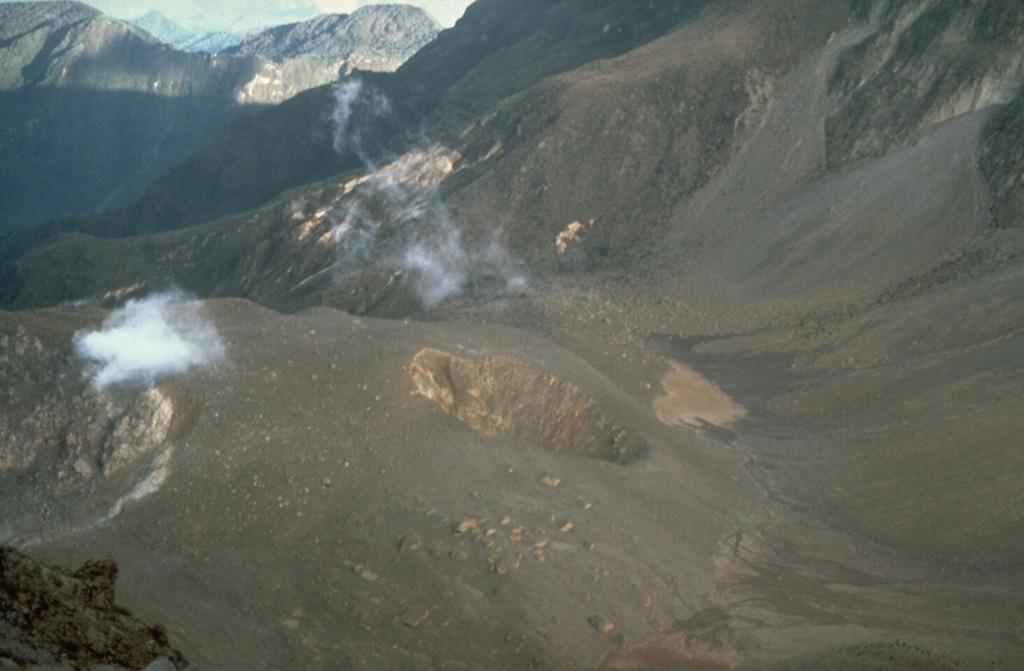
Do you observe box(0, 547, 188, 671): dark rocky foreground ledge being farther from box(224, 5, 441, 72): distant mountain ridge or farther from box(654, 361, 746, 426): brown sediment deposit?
box(224, 5, 441, 72): distant mountain ridge

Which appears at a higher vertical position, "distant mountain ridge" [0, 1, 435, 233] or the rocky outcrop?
"distant mountain ridge" [0, 1, 435, 233]

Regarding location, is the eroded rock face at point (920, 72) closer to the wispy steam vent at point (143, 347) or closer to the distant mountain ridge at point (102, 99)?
the wispy steam vent at point (143, 347)

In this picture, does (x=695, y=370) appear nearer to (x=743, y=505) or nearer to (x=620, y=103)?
(x=743, y=505)

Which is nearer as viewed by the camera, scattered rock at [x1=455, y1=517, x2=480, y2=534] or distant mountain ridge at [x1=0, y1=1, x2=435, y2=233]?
scattered rock at [x1=455, y1=517, x2=480, y2=534]

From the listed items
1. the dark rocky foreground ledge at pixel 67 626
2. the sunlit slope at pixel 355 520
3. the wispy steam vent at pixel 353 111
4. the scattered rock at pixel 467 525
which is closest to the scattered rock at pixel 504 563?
the sunlit slope at pixel 355 520

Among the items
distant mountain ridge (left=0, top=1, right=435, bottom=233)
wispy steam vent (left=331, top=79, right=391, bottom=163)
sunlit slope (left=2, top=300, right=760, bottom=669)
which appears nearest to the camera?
sunlit slope (left=2, top=300, right=760, bottom=669)

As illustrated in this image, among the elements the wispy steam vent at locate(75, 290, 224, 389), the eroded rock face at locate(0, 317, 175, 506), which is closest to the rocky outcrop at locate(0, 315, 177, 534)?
the eroded rock face at locate(0, 317, 175, 506)
